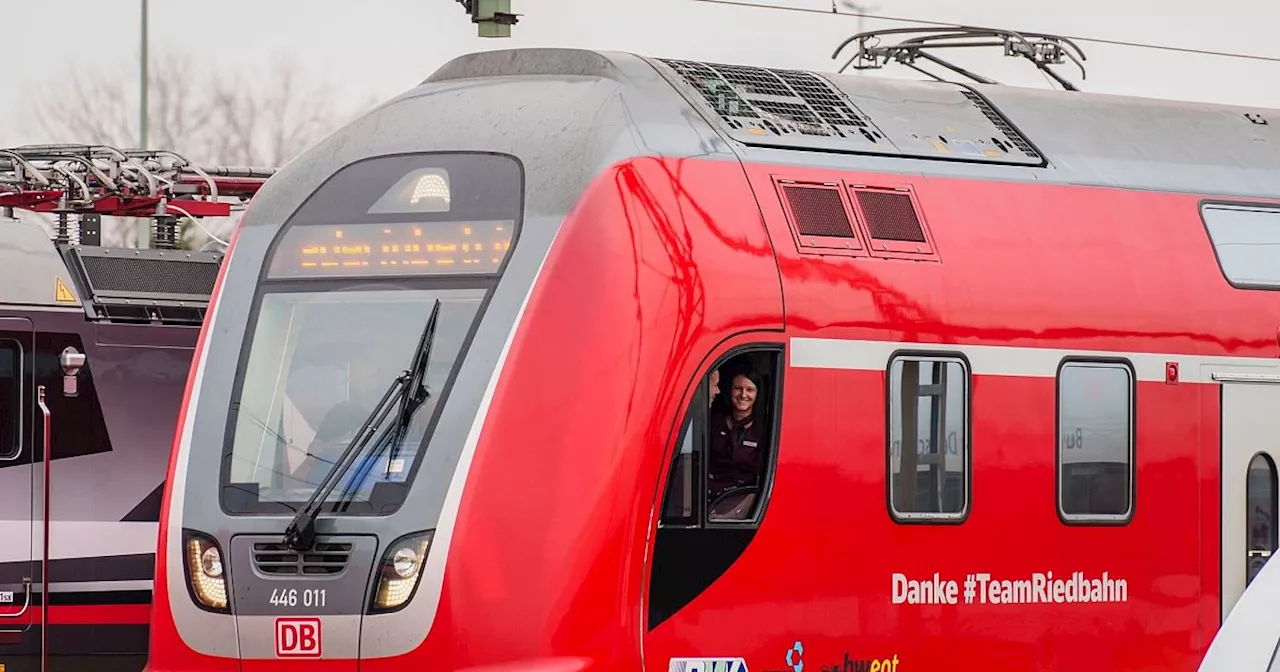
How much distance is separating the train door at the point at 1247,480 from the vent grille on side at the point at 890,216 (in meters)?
2.01

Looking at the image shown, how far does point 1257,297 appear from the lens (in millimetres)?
11719

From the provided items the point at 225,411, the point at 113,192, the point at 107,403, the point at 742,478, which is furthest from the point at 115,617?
the point at 742,478

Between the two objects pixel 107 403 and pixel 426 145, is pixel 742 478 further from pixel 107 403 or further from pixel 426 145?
pixel 107 403

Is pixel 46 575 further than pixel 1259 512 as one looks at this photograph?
Yes

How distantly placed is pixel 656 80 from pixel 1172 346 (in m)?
3.03

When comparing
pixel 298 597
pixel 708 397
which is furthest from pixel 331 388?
pixel 708 397

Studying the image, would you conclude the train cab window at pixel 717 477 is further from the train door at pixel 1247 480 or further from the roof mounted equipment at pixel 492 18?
the roof mounted equipment at pixel 492 18

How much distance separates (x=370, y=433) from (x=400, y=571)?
643 millimetres

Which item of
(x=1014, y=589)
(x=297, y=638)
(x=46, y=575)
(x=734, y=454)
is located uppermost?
(x=734, y=454)

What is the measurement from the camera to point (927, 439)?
10422mm

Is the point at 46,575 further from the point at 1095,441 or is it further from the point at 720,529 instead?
the point at 1095,441

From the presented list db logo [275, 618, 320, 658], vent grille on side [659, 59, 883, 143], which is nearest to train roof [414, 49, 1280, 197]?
vent grille on side [659, 59, 883, 143]

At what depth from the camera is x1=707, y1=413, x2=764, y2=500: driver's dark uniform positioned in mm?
9883

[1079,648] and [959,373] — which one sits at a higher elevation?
[959,373]
